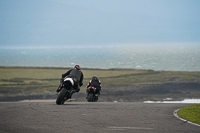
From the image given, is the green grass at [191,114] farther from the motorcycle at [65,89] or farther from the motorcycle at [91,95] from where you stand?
the motorcycle at [91,95]

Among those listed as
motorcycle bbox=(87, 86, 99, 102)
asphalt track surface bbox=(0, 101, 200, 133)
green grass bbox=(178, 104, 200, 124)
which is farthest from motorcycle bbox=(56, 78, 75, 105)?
green grass bbox=(178, 104, 200, 124)

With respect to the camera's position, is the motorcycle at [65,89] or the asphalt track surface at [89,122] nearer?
the asphalt track surface at [89,122]

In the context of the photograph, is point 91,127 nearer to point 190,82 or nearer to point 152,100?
point 152,100

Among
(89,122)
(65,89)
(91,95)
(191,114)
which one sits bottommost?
(191,114)

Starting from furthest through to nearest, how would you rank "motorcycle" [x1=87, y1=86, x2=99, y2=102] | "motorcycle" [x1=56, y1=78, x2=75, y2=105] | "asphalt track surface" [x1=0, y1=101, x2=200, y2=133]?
"motorcycle" [x1=87, y1=86, x2=99, y2=102], "motorcycle" [x1=56, y1=78, x2=75, y2=105], "asphalt track surface" [x1=0, y1=101, x2=200, y2=133]

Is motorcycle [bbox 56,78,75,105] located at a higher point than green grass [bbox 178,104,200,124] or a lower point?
higher

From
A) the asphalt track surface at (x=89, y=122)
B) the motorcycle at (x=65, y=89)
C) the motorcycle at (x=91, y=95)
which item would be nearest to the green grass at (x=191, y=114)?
the asphalt track surface at (x=89, y=122)

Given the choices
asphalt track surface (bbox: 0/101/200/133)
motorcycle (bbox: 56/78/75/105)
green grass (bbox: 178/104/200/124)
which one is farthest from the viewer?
motorcycle (bbox: 56/78/75/105)

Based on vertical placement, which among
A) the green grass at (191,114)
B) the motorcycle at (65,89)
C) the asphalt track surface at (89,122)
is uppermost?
the motorcycle at (65,89)

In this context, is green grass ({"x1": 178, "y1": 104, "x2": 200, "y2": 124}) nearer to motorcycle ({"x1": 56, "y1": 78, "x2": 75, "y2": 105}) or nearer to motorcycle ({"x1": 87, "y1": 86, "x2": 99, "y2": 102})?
motorcycle ({"x1": 56, "y1": 78, "x2": 75, "y2": 105})

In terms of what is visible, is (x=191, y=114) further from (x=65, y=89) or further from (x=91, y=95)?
(x=91, y=95)

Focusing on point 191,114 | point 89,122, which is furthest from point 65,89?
point 191,114

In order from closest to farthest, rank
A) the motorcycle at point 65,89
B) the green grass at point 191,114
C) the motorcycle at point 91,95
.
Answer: the green grass at point 191,114, the motorcycle at point 65,89, the motorcycle at point 91,95

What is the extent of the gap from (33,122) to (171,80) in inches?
1644
